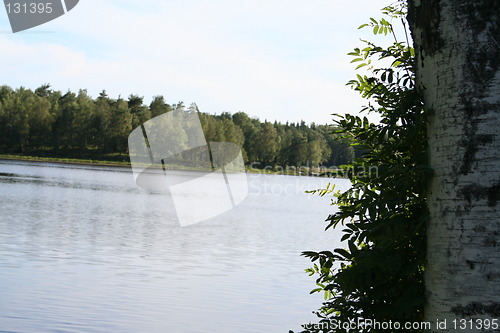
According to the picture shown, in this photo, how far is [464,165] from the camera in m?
2.27

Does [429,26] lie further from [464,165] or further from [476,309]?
[476,309]

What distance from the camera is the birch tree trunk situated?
2180 mm

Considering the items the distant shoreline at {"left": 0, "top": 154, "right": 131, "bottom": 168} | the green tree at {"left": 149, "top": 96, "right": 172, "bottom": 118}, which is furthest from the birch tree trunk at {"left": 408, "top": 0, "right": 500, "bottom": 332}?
the green tree at {"left": 149, "top": 96, "right": 172, "bottom": 118}

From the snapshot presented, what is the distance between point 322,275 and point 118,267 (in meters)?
10.3

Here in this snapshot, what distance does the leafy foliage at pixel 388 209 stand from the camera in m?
2.90

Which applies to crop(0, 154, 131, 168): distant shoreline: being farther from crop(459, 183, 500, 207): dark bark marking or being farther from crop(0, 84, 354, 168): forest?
crop(459, 183, 500, 207): dark bark marking

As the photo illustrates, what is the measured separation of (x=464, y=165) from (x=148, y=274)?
37.0ft

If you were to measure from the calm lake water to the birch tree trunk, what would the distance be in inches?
109


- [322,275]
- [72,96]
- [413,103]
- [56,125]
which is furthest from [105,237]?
[72,96]

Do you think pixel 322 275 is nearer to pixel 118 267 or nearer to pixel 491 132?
pixel 491 132

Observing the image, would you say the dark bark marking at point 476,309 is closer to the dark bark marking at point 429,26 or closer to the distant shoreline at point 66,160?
the dark bark marking at point 429,26

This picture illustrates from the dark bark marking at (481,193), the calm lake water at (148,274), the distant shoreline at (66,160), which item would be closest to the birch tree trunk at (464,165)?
the dark bark marking at (481,193)

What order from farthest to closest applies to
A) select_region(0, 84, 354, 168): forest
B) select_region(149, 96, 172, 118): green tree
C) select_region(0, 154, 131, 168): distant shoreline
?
select_region(149, 96, 172, 118): green tree
select_region(0, 84, 354, 168): forest
select_region(0, 154, 131, 168): distant shoreline

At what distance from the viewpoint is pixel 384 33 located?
390 cm
